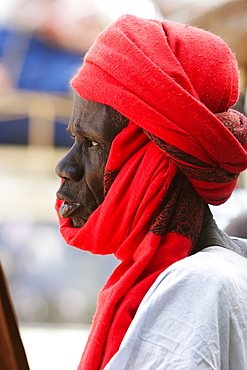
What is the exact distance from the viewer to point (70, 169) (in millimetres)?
1596

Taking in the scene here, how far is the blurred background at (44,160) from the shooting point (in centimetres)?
493

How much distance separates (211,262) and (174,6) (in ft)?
12.0

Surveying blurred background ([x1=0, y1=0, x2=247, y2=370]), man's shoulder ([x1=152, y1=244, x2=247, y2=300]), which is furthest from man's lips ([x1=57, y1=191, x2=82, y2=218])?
blurred background ([x1=0, y1=0, x2=247, y2=370])

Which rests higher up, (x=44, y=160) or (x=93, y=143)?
(x=93, y=143)

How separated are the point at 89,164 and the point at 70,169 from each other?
0.16 ft

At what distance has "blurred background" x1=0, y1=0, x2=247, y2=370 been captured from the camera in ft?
16.2

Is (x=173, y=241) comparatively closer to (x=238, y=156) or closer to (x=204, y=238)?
(x=204, y=238)

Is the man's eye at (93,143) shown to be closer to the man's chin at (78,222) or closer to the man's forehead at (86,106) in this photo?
the man's forehead at (86,106)

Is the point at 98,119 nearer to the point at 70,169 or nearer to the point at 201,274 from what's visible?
the point at 70,169

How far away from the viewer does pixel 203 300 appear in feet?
4.24

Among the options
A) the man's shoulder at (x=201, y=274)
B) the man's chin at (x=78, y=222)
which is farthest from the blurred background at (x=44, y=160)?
the man's shoulder at (x=201, y=274)

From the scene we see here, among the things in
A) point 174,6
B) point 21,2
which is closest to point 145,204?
point 174,6

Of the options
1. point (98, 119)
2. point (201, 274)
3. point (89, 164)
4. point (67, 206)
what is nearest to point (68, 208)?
point (67, 206)

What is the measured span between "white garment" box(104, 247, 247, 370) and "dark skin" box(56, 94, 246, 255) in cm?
22
